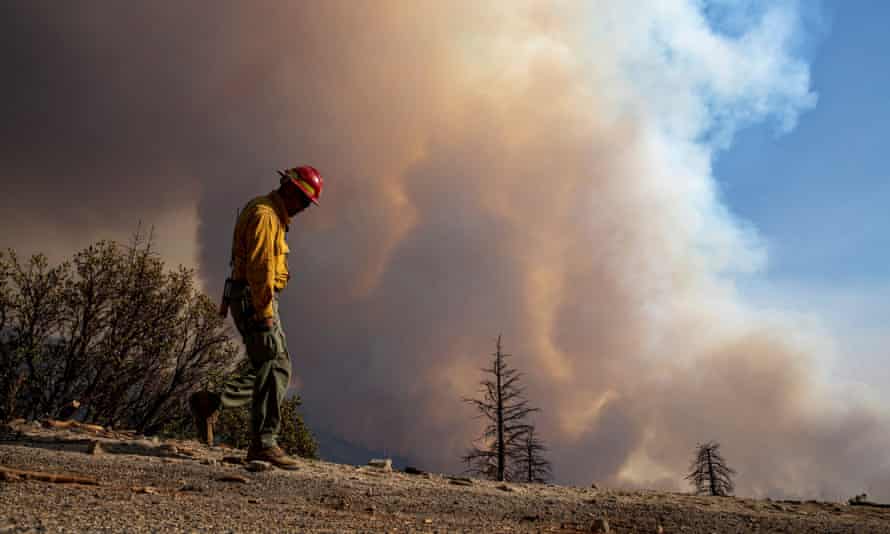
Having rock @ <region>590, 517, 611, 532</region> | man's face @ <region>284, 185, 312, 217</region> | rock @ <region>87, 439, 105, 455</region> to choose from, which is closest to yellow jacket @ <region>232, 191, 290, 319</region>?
man's face @ <region>284, 185, 312, 217</region>

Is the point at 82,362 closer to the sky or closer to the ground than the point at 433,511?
closer to the sky

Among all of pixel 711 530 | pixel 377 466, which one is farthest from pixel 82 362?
pixel 711 530

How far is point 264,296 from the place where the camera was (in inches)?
251

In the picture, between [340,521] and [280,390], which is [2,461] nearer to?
[280,390]

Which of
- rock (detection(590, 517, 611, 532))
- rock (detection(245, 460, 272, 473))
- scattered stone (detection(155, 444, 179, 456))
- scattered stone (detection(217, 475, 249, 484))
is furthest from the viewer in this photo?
scattered stone (detection(155, 444, 179, 456))

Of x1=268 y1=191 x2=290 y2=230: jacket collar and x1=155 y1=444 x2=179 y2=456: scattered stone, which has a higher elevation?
x1=268 y1=191 x2=290 y2=230: jacket collar

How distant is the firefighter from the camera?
6.40 metres

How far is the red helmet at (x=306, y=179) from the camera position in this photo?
22.8 ft

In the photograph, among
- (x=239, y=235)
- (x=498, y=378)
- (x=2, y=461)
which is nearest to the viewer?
(x=2, y=461)

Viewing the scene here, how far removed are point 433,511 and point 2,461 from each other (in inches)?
146

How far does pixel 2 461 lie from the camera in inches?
203

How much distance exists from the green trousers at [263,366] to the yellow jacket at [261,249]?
18 centimetres

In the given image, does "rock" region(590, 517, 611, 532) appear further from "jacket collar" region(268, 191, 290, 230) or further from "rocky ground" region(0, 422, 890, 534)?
"jacket collar" region(268, 191, 290, 230)

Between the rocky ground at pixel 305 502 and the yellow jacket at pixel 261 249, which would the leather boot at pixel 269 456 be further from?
the yellow jacket at pixel 261 249
